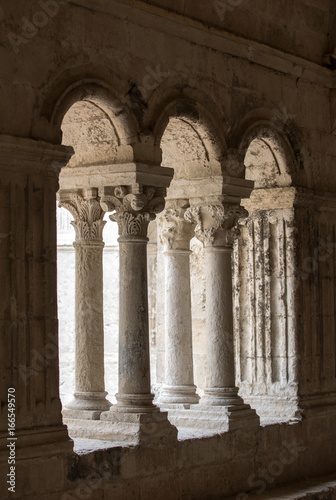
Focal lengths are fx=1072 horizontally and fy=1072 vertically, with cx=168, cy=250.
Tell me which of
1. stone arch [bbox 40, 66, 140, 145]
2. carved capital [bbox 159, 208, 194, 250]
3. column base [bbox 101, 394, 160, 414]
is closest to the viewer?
stone arch [bbox 40, 66, 140, 145]

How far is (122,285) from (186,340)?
1547mm

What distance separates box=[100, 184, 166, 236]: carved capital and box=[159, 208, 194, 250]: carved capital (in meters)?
1.33

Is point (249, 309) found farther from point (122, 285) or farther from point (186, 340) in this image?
point (122, 285)

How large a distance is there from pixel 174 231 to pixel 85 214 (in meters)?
1.22

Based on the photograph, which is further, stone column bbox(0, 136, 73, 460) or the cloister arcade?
the cloister arcade

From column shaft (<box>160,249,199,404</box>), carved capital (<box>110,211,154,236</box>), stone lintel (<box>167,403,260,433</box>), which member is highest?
carved capital (<box>110,211,154,236</box>)

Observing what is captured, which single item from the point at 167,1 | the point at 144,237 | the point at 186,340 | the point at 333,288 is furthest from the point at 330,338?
the point at 167,1

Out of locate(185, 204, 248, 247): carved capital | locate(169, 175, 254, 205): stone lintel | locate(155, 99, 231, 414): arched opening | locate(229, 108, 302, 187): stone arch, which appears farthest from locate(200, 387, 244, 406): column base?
locate(229, 108, 302, 187): stone arch

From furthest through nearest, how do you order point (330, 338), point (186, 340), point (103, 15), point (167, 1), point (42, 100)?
point (330, 338) < point (186, 340) < point (167, 1) < point (103, 15) < point (42, 100)

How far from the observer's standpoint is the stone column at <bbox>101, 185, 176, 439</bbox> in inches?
304

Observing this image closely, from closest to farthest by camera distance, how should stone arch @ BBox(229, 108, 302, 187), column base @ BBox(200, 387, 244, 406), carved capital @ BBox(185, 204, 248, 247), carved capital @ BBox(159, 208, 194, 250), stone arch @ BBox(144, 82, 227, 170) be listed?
stone arch @ BBox(144, 82, 227, 170) < column base @ BBox(200, 387, 244, 406) < carved capital @ BBox(185, 204, 248, 247) < stone arch @ BBox(229, 108, 302, 187) < carved capital @ BBox(159, 208, 194, 250)

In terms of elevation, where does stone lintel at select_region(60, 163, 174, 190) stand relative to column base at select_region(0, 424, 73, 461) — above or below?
above

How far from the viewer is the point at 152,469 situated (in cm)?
764

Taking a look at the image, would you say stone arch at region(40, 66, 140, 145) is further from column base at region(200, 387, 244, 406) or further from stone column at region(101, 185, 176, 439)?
column base at region(200, 387, 244, 406)
